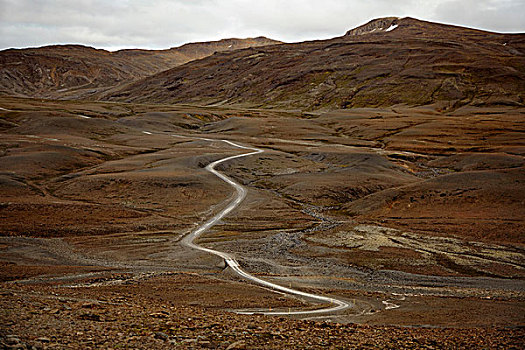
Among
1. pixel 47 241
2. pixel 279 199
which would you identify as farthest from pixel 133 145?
pixel 47 241

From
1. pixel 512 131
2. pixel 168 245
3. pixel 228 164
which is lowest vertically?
pixel 168 245

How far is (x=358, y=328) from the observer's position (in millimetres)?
18203

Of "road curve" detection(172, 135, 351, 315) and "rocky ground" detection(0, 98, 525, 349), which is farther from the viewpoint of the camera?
"road curve" detection(172, 135, 351, 315)

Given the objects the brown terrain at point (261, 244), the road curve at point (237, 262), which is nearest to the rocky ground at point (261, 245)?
the brown terrain at point (261, 244)

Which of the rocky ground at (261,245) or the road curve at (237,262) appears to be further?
the road curve at (237,262)

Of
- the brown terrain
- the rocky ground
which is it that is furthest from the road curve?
the rocky ground

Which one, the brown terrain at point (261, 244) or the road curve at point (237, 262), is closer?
the brown terrain at point (261, 244)

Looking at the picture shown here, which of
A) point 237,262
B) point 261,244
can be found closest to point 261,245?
point 261,244

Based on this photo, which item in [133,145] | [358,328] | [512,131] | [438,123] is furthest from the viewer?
[438,123]

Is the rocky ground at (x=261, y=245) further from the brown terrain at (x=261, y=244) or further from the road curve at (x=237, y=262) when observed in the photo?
the road curve at (x=237, y=262)

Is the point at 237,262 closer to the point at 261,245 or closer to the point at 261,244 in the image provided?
the point at 261,245

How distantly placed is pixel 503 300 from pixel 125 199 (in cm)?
4600

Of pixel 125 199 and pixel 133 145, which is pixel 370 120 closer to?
pixel 133 145

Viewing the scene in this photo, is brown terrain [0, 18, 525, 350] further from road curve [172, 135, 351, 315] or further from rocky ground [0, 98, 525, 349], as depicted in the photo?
road curve [172, 135, 351, 315]
